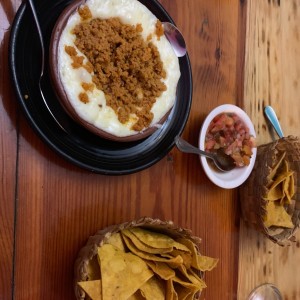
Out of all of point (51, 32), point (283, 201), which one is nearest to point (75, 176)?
point (51, 32)

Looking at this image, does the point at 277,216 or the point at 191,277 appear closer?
the point at 191,277

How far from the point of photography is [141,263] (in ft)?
3.65

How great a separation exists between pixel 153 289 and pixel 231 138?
52cm

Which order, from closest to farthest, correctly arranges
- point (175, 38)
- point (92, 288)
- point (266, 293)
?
point (92, 288) → point (175, 38) → point (266, 293)

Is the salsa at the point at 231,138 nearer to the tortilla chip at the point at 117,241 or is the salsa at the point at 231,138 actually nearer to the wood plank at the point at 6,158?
the tortilla chip at the point at 117,241

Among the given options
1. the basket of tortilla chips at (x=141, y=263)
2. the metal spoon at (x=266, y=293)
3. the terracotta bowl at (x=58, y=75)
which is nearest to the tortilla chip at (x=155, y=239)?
the basket of tortilla chips at (x=141, y=263)

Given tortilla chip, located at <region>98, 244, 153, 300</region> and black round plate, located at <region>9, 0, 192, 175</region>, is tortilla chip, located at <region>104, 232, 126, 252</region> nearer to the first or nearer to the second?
tortilla chip, located at <region>98, 244, 153, 300</region>

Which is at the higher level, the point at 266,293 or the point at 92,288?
the point at 92,288

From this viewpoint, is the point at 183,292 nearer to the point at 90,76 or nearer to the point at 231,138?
the point at 231,138

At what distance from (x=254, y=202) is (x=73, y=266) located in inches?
23.4

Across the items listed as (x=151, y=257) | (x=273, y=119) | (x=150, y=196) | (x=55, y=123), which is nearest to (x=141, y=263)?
(x=151, y=257)

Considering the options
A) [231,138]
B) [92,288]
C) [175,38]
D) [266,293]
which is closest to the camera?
[92,288]

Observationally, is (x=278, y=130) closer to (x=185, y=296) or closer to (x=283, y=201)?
(x=283, y=201)

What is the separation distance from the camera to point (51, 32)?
1096 millimetres
